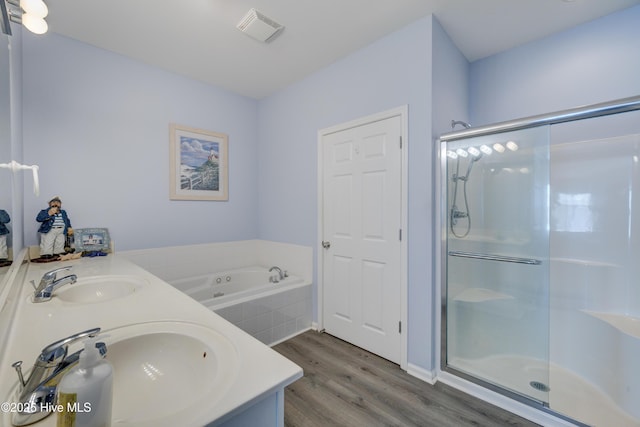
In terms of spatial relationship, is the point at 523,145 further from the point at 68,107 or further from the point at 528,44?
the point at 68,107

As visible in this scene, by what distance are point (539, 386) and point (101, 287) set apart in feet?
9.04

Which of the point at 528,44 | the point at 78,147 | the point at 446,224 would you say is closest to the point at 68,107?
the point at 78,147

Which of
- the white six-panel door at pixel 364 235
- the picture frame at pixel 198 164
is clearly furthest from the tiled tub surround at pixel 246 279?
the picture frame at pixel 198 164

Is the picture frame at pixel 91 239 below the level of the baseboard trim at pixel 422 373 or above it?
above

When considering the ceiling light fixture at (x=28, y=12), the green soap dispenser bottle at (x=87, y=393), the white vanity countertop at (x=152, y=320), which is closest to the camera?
the green soap dispenser bottle at (x=87, y=393)

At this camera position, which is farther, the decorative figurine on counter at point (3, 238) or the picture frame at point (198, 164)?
the picture frame at point (198, 164)

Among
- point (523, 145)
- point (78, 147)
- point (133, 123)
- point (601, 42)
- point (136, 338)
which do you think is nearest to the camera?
point (136, 338)

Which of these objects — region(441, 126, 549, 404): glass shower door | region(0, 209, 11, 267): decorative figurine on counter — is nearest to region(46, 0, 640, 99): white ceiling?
region(441, 126, 549, 404): glass shower door

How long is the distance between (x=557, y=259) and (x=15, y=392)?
297cm

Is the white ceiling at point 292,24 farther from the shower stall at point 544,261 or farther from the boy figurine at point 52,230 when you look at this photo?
the boy figurine at point 52,230

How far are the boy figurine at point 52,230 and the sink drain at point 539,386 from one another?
348cm

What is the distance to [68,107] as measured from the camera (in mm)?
2137

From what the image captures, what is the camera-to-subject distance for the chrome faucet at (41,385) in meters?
0.49

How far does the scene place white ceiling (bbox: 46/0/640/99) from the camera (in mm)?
1780
